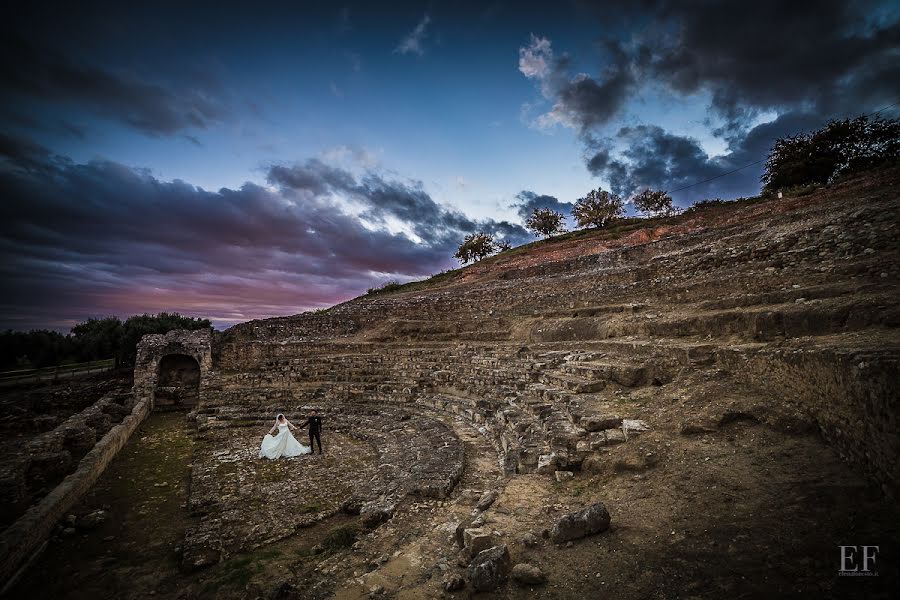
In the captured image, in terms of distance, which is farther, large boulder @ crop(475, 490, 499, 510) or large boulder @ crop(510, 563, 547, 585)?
large boulder @ crop(475, 490, 499, 510)

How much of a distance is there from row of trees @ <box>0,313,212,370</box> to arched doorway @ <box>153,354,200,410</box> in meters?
17.9

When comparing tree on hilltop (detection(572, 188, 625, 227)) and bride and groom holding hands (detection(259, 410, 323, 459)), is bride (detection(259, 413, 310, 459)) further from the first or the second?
tree on hilltop (detection(572, 188, 625, 227))

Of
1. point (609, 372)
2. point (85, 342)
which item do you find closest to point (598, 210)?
point (609, 372)

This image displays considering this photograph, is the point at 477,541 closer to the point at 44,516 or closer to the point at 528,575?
the point at 528,575

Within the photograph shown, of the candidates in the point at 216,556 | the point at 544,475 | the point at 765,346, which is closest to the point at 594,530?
the point at 544,475

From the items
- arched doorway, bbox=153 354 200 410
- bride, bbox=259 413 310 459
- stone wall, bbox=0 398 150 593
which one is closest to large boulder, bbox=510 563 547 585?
stone wall, bbox=0 398 150 593

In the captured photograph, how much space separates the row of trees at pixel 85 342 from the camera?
3788 centimetres

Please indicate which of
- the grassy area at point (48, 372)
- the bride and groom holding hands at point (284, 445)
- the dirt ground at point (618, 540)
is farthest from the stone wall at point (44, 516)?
the grassy area at point (48, 372)

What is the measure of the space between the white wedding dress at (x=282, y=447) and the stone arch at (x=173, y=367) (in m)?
11.7

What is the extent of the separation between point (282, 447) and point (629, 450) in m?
9.45

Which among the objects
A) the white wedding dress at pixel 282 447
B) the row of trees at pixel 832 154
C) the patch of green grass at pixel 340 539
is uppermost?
the row of trees at pixel 832 154

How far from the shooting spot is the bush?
26.6 m

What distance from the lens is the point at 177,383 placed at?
21500mm

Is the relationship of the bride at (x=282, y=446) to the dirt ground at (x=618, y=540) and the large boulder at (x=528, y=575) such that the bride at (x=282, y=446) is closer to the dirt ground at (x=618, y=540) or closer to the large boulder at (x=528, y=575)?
the dirt ground at (x=618, y=540)
